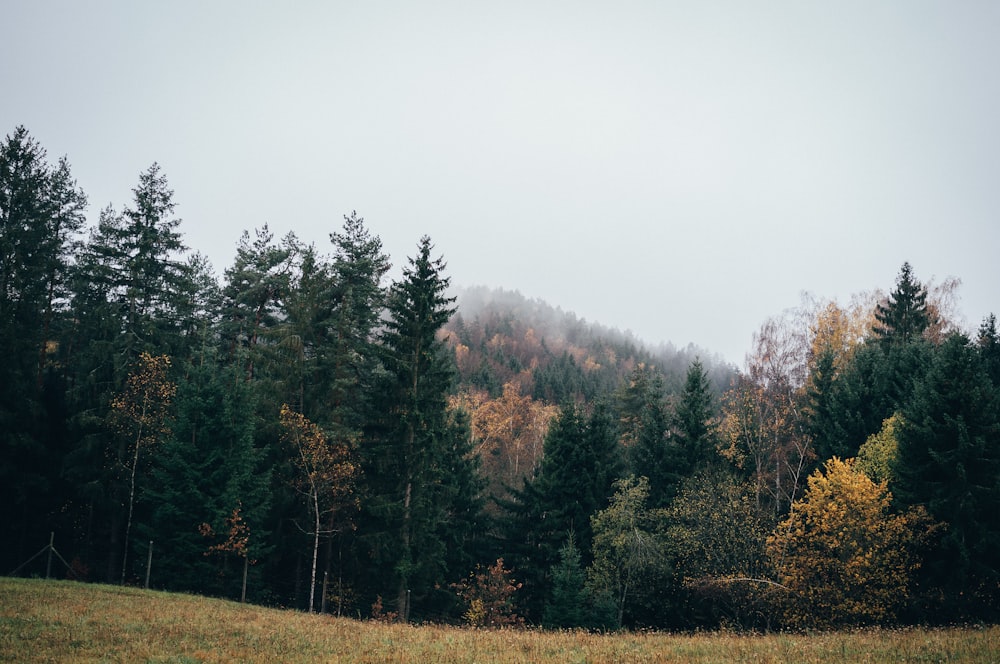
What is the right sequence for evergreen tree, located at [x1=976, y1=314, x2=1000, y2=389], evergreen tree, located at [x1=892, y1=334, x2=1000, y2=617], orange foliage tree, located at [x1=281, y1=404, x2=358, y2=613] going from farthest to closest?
evergreen tree, located at [x1=976, y1=314, x2=1000, y2=389]
orange foliage tree, located at [x1=281, y1=404, x2=358, y2=613]
evergreen tree, located at [x1=892, y1=334, x2=1000, y2=617]

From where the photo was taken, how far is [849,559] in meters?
26.6

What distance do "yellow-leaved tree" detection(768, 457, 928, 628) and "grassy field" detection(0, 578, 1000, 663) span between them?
26.1ft

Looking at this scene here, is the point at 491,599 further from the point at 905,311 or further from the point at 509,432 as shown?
the point at 509,432

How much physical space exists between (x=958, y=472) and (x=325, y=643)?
2676 centimetres

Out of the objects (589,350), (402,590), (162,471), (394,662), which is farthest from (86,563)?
(589,350)

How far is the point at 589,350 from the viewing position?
190 metres

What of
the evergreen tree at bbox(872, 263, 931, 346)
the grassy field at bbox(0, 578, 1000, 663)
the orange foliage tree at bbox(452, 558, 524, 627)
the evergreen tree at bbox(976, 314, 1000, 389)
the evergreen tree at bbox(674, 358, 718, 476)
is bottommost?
the orange foliage tree at bbox(452, 558, 524, 627)

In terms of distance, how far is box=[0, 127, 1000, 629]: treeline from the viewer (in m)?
26.9

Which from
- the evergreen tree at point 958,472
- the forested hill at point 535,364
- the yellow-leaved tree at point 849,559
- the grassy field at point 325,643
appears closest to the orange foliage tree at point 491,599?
the yellow-leaved tree at point 849,559

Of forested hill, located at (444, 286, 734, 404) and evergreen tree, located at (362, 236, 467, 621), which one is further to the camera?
forested hill, located at (444, 286, 734, 404)

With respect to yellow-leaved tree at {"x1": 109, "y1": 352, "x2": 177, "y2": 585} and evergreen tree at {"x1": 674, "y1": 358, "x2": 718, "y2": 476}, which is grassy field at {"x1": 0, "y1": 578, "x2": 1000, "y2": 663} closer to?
yellow-leaved tree at {"x1": 109, "y1": 352, "x2": 177, "y2": 585}

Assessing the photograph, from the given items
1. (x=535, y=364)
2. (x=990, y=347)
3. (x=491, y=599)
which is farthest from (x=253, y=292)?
(x=535, y=364)

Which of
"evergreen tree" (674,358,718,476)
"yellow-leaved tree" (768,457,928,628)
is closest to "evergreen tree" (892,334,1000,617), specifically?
"yellow-leaved tree" (768,457,928,628)

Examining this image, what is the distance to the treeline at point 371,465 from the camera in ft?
88.2
